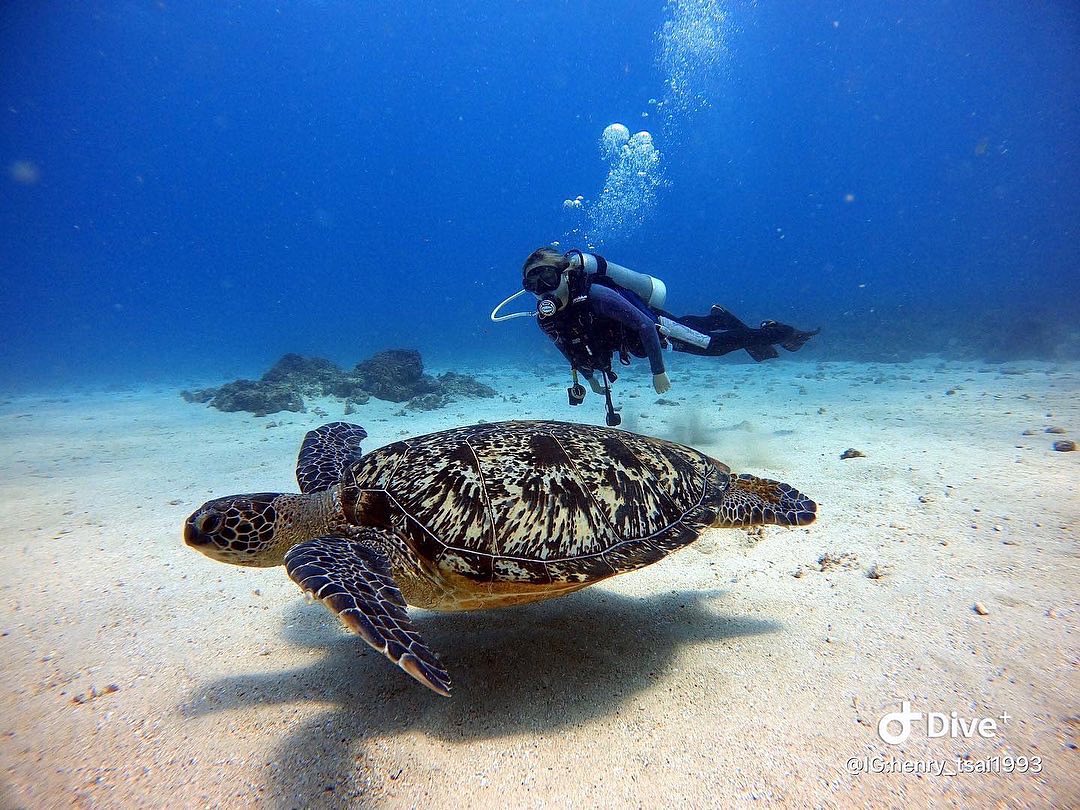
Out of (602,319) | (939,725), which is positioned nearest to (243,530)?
(939,725)

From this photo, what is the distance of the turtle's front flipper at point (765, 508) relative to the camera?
303 centimetres

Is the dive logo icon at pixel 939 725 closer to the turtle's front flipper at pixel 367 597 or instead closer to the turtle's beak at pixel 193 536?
the turtle's front flipper at pixel 367 597

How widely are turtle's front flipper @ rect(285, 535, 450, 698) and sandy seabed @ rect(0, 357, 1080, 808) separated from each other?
58 centimetres

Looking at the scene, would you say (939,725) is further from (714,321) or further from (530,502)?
(714,321)

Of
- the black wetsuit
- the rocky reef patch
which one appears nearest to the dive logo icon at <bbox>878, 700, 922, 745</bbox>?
the black wetsuit

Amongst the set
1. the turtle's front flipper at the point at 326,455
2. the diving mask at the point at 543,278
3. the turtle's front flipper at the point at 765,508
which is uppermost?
the diving mask at the point at 543,278

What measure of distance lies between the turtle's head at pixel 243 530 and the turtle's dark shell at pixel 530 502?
1.47 feet

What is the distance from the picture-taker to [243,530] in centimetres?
256

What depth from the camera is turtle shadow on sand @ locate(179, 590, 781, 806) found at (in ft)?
6.52

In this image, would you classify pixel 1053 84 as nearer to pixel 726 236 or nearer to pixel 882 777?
pixel 726 236

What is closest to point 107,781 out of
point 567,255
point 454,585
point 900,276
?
point 454,585

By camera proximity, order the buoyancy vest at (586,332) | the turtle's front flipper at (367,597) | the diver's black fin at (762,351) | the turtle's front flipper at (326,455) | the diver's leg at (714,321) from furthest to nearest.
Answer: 1. the diver's leg at (714,321)
2. the diver's black fin at (762,351)
3. the buoyancy vest at (586,332)
4. the turtle's front flipper at (326,455)
5. the turtle's front flipper at (367,597)

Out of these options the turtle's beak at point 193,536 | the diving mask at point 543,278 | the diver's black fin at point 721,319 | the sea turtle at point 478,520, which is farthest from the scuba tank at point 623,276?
the turtle's beak at point 193,536

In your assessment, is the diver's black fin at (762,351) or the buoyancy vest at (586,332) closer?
the buoyancy vest at (586,332)
